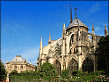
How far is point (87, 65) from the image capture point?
30.5 metres

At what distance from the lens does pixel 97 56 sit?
3056 cm

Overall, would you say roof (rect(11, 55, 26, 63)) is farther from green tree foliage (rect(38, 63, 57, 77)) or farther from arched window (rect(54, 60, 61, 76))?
green tree foliage (rect(38, 63, 57, 77))

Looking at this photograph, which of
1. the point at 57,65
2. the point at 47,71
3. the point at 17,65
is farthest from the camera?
the point at 17,65

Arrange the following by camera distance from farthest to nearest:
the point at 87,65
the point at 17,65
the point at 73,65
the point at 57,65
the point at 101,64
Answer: the point at 17,65, the point at 57,65, the point at 73,65, the point at 87,65, the point at 101,64

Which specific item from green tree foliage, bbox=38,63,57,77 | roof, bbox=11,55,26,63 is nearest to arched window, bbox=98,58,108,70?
green tree foliage, bbox=38,63,57,77

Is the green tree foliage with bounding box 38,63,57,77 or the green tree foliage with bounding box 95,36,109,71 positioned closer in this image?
the green tree foliage with bounding box 95,36,109,71

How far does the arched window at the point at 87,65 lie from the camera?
30391mm

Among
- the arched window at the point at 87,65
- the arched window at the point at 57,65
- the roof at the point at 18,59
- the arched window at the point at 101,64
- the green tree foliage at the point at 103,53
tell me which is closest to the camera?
the green tree foliage at the point at 103,53

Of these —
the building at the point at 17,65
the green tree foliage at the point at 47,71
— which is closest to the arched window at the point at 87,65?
the green tree foliage at the point at 47,71

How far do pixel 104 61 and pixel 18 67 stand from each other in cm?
3391

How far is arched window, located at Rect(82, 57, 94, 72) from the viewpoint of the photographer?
99.7 ft

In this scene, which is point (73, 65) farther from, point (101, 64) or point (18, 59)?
point (18, 59)

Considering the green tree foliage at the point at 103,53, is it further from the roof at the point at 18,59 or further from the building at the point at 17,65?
the roof at the point at 18,59

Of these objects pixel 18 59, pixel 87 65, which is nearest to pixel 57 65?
pixel 87 65
